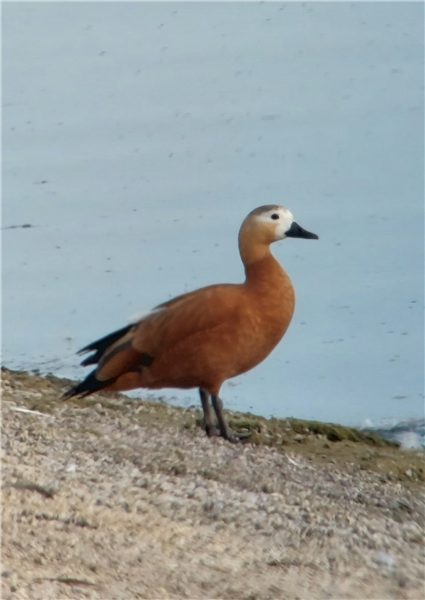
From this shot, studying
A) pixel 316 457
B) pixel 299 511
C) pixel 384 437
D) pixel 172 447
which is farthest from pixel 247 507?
pixel 384 437

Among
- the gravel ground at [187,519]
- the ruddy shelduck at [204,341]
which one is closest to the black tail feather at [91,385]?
the ruddy shelduck at [204,341]

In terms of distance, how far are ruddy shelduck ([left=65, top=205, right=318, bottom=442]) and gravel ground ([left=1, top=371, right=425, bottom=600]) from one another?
25 centimetres

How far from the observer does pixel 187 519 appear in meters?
4.15

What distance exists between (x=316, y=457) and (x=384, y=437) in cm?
117

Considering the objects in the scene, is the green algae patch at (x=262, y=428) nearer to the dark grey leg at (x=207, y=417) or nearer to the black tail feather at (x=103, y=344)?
the dark grey leg at (x=207, y=417)

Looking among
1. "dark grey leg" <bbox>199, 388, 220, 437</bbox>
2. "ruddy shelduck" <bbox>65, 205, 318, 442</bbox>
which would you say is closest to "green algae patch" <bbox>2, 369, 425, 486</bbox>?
"dark grey leg" <bbox>199, 388, 220, 437</bbox>

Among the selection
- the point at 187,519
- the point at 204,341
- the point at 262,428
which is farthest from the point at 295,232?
the point at 187,519

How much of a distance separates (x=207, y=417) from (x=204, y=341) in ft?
1.56

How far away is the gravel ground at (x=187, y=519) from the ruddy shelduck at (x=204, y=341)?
251 millimetres

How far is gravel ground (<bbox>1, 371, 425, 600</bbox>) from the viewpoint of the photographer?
3.56 meters

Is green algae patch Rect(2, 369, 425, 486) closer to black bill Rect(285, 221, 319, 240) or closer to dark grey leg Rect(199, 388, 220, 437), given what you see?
dark grey leg Rect(199, 388, 220, 437)

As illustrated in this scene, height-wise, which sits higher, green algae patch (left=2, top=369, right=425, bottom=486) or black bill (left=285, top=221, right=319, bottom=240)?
black bill (left=285, top=221, right=319, bottom=240)

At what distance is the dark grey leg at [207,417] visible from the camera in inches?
233

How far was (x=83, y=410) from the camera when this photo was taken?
19.9 feet
